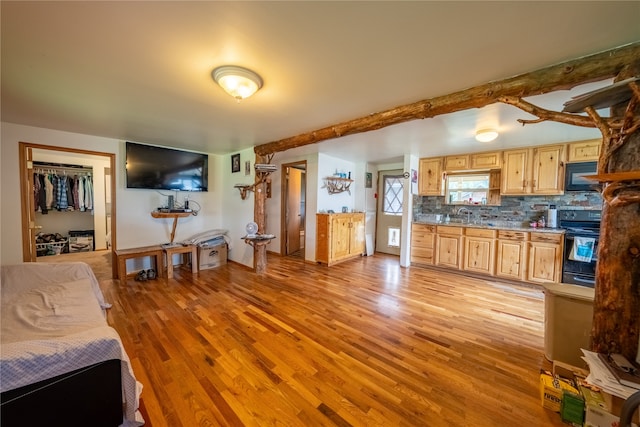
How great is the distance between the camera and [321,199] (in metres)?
4.76

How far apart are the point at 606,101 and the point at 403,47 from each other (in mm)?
1352

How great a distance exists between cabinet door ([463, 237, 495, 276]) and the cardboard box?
2.73 meters

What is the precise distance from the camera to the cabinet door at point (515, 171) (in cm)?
381

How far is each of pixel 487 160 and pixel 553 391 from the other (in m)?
3.68

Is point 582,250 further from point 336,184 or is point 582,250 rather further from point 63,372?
point 63,372

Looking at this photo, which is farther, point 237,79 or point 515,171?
point 515,171

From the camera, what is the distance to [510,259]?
373 centimetres

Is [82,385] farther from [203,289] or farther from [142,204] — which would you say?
[142,204]

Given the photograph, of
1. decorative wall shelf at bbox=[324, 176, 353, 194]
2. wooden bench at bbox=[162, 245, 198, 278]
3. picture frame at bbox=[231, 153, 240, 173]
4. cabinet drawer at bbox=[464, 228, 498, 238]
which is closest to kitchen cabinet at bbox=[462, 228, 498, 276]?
cabinet drawer at bbox=[464, 228, 498, 238]

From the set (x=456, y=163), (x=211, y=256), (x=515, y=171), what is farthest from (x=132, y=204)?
(x=515, y=171)

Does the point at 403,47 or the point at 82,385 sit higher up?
the point at 403,47

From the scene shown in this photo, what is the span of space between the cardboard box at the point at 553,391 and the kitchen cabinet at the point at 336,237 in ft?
10.8

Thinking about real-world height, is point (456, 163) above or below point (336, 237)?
above

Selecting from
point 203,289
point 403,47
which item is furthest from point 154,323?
point 403,47
